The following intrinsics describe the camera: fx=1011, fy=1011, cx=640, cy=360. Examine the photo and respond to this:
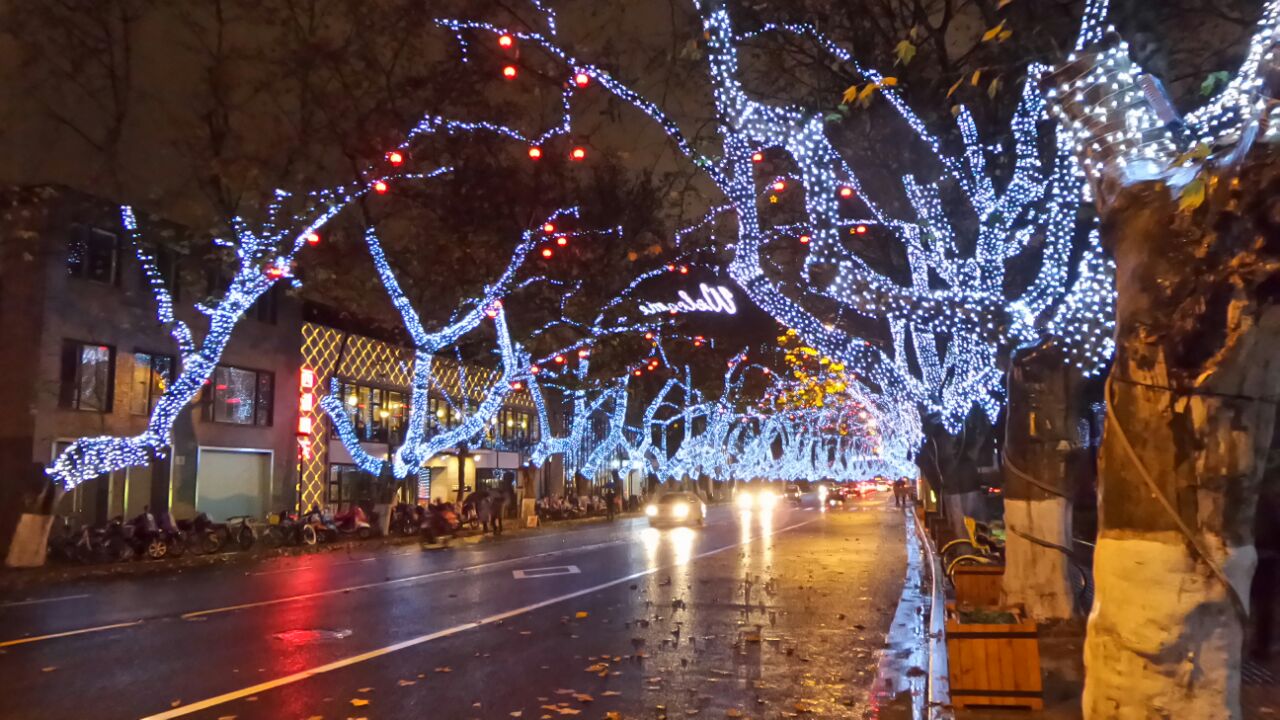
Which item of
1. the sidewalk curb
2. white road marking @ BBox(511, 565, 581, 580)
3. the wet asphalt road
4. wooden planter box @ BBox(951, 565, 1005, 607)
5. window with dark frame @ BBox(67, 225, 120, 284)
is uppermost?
window with dark frame @ BBox(67, 225, 120, 284)

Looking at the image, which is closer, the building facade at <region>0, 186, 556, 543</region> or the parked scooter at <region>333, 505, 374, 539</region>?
the building facade at <region>0, 186, 556, 543</region>

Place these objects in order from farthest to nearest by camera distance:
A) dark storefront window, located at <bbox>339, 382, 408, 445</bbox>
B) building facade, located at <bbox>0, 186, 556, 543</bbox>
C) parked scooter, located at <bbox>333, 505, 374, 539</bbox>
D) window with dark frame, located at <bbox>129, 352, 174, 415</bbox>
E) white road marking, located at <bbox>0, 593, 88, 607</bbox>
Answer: dark storefront window, located at <bbox>339, 382, 408, 445</bbox>
parked scooter, located at <bbox>333, 505, 374, 539</bbox>
window with dark frame, located at <bbox>129, 352, 174, 415</bbox>
building facade, located at <bbox>0, 186, 556, 543</bbox>
white road marking, located at <bbox>0, 593, 88, 607</bbox>

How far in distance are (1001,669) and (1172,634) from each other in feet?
10.1

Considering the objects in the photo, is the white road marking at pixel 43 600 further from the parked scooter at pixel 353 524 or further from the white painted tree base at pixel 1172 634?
the white painted tree base at pixel 1172 634

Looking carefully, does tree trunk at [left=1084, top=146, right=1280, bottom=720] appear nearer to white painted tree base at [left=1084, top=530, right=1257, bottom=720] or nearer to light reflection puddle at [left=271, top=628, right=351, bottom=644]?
white painted tree base at [left=1084, top=530, right=1257, bottom=720]

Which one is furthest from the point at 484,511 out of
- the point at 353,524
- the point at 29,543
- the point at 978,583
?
the point at 978,583

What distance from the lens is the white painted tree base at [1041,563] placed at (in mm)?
11219

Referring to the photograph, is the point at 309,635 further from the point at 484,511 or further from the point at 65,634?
the point at 484,511

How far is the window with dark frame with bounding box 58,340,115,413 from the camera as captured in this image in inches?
1010

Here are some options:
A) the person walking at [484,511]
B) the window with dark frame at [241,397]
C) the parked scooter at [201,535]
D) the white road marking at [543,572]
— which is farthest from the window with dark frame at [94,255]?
the white road marking at [543,572]

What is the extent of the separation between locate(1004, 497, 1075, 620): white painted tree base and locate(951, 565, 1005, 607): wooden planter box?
5.14 ft

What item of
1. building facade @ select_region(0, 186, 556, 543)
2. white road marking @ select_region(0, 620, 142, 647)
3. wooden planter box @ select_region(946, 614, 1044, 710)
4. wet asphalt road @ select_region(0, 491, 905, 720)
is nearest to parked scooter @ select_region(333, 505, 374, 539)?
building facade @ select_region(0, 186, 556, 543)

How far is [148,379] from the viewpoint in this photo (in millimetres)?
28234

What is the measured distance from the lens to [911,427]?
34.3 metres
